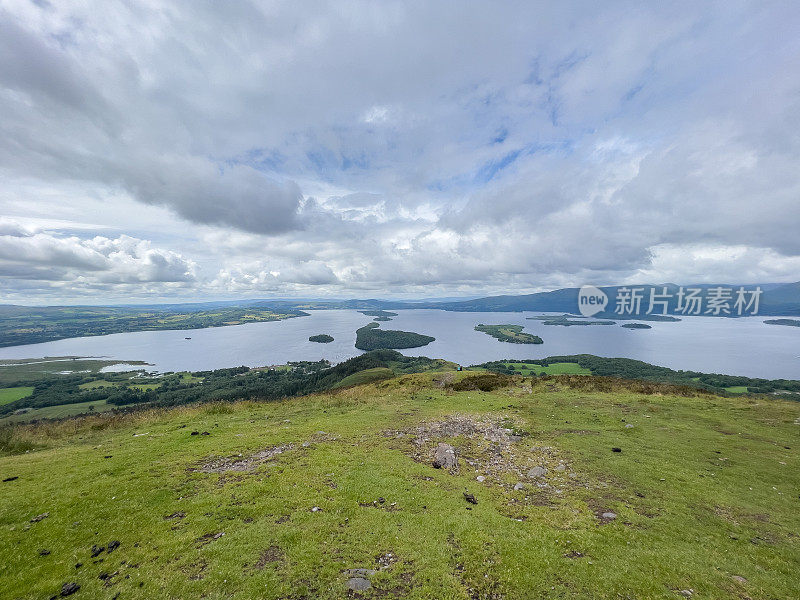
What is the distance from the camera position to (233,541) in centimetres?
760

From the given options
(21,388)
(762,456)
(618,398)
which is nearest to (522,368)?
(618,398)

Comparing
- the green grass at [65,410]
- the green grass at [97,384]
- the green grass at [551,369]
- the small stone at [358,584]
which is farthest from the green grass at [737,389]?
the green grass at [97,384]

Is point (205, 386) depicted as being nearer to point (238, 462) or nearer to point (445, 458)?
point (238, 462)

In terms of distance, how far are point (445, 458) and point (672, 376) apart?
119617 millimetres

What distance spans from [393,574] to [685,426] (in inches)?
785

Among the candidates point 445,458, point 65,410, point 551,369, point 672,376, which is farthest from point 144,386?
point 672,376

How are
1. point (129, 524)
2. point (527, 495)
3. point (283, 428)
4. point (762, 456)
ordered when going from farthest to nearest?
point (283, 428) → point (762, 456) → point (527, 495) → point (129, 524)

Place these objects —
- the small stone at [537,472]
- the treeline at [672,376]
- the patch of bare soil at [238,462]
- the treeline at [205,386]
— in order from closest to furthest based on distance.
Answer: the patch of bare soil at [238,462] → the small stone at [537,472] → the treeline at [672,376] → the treeline at [205,386]

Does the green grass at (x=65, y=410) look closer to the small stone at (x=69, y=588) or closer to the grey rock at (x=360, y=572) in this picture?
the small stone at (x=69, y=588)

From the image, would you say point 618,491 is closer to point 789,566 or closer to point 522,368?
point 789,566

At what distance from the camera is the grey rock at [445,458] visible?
1281cm

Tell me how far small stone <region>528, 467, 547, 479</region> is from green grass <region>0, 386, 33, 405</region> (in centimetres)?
16499

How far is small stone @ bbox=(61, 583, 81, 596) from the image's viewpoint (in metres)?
→ 5.98

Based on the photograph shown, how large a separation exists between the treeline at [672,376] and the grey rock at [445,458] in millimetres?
66510
